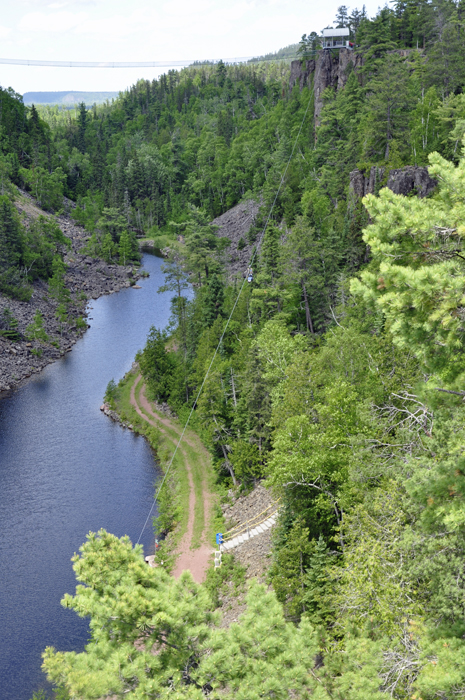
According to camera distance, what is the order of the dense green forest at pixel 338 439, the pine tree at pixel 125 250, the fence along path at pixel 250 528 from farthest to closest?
the pine tree at pixel 125 250
the fence along path at pixel 250 528
the dense green forest at pixel 338 439

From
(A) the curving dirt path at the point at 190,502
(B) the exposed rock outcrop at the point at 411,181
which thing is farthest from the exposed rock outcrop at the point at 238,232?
(B) the exposed rock outcrop at the point at 411,181

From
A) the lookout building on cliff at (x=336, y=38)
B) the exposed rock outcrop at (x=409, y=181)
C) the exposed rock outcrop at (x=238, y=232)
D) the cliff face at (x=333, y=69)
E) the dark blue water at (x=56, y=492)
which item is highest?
the lookout building on cliff at (x=336, y=38)

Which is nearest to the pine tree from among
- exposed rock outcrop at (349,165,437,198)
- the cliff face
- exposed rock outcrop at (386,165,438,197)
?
the cliff face

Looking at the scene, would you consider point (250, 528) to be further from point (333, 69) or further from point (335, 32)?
point (335, 32)

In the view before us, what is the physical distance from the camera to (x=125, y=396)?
202 ft

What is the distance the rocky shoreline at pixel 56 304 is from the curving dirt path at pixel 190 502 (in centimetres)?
1724

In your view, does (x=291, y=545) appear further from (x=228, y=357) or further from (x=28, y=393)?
(x=28, y=393)

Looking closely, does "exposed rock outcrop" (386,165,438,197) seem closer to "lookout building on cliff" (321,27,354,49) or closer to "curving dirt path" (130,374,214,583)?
"curving dirt path" (130,374,214,583)

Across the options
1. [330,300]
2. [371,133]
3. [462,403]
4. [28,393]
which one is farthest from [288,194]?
[462,403]

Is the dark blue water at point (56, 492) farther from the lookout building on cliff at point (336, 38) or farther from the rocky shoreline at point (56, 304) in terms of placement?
the lookout building on cliff at point (336, 38)

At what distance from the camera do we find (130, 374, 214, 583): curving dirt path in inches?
1454

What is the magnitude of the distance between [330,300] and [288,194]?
32804 millimetres

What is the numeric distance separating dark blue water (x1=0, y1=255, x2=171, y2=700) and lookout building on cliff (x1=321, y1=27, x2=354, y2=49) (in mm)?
58143

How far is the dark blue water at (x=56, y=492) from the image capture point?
109 ft
